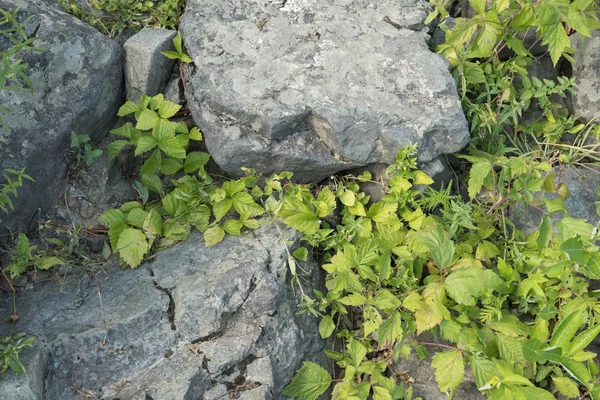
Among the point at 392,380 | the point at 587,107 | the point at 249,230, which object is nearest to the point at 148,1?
the point at 249,230

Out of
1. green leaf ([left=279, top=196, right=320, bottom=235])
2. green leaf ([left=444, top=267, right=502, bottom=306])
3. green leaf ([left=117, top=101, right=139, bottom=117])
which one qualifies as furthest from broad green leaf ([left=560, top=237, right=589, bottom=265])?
green leaf ([left=117, top=101, right=139, bottom=117])

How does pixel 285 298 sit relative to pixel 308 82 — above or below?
below

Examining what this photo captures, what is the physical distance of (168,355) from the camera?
2912 mm

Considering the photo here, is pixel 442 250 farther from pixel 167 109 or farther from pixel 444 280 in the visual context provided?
pixel 167 109

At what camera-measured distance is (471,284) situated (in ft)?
9.55

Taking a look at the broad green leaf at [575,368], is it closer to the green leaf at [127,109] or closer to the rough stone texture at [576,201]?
the rough stone texture at [576,201]

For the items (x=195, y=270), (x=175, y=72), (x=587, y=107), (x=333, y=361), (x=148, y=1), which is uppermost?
(x=148, y=1)

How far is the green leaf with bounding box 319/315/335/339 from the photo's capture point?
318 centimetres

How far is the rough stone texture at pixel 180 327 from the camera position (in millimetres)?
2836

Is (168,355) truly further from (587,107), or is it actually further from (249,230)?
(587,107)

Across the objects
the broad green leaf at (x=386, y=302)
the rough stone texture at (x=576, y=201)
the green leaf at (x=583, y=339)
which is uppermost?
the green leaf at (x=583, y=339)

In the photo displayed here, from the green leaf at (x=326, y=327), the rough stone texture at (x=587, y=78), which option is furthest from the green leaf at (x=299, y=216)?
the rough stone texture at (x=587, y=78)

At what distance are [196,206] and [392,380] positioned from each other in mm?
1472

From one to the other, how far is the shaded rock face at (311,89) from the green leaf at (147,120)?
24cm
